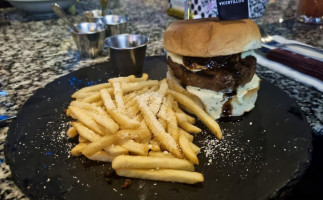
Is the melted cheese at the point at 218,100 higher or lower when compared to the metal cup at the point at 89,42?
lower

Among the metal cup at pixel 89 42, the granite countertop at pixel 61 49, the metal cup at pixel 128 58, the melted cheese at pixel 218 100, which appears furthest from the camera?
the metal cup at pixel 89 42

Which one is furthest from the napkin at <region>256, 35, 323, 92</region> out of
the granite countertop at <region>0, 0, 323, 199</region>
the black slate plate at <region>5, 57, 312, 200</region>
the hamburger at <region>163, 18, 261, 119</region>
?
the hamburger at <region>163, 18, 261, 119</region>

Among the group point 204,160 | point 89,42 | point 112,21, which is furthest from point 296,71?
point 112,21

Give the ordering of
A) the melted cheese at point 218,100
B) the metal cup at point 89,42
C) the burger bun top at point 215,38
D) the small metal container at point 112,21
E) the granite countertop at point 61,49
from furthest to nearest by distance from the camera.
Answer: the small metal container at point 112,21
the metal cup at point 89,42
the granite countertop at point 61,49
the melted cheese at point 218,100
the burger bun top at point 215,38

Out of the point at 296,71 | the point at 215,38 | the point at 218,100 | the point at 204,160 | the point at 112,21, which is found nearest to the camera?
the point at 204,160

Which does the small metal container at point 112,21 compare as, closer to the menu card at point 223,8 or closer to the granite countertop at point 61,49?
the granite countertop at point 61,49

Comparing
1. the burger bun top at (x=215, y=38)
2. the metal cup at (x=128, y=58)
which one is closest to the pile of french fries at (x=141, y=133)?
the burger bun top at (x=215, y=38)

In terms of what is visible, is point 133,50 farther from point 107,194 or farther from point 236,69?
point 107,194

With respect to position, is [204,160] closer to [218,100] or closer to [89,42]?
[218,100]
